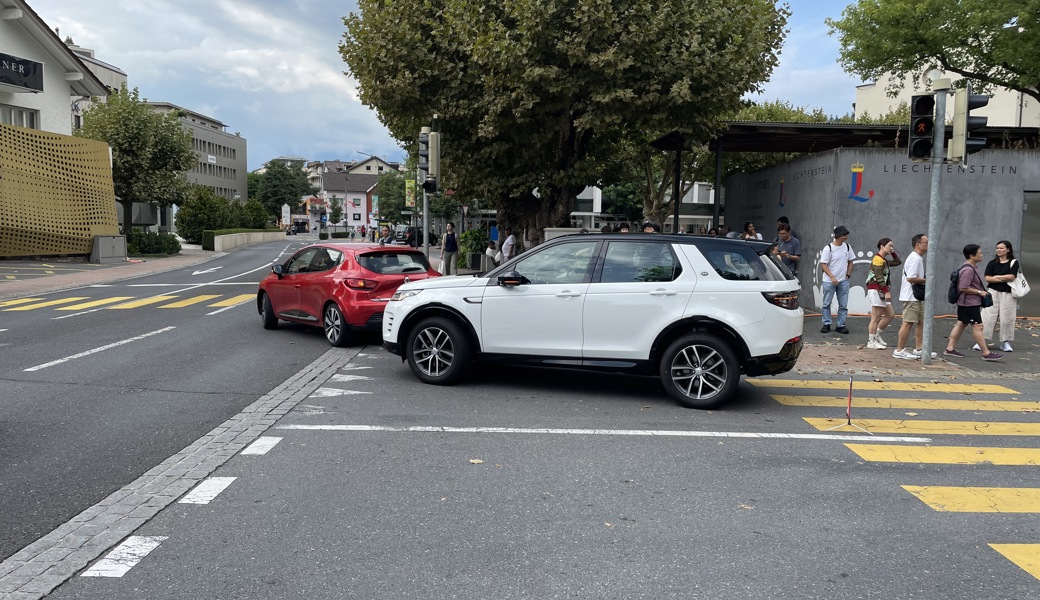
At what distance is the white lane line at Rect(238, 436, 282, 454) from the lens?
5.92m

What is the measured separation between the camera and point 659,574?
12.6 feet

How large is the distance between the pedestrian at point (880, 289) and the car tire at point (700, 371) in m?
4.97

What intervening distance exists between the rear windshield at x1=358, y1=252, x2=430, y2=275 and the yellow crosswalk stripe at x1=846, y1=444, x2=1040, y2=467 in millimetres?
7104

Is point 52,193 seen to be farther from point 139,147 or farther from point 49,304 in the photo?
point 49,304

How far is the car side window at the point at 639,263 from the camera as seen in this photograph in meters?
7.87

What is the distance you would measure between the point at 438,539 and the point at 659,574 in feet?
3.89

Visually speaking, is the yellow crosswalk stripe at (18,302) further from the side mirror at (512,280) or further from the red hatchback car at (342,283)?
the side mirror at (512,280)

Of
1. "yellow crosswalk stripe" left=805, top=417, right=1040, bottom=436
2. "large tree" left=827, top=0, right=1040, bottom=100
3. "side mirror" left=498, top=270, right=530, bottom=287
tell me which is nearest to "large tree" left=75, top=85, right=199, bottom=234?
"large tree" left=827, top=0, right=1040, bottom=100

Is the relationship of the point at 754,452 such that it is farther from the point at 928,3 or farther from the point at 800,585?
the point at 928,3

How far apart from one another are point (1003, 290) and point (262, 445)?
10.3m

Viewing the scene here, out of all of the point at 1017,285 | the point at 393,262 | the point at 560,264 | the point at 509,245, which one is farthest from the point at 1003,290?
the point at 509,245

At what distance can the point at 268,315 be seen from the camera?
13234mm

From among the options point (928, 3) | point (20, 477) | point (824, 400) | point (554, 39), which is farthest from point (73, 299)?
point (928, 3)

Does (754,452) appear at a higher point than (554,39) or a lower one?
lower
